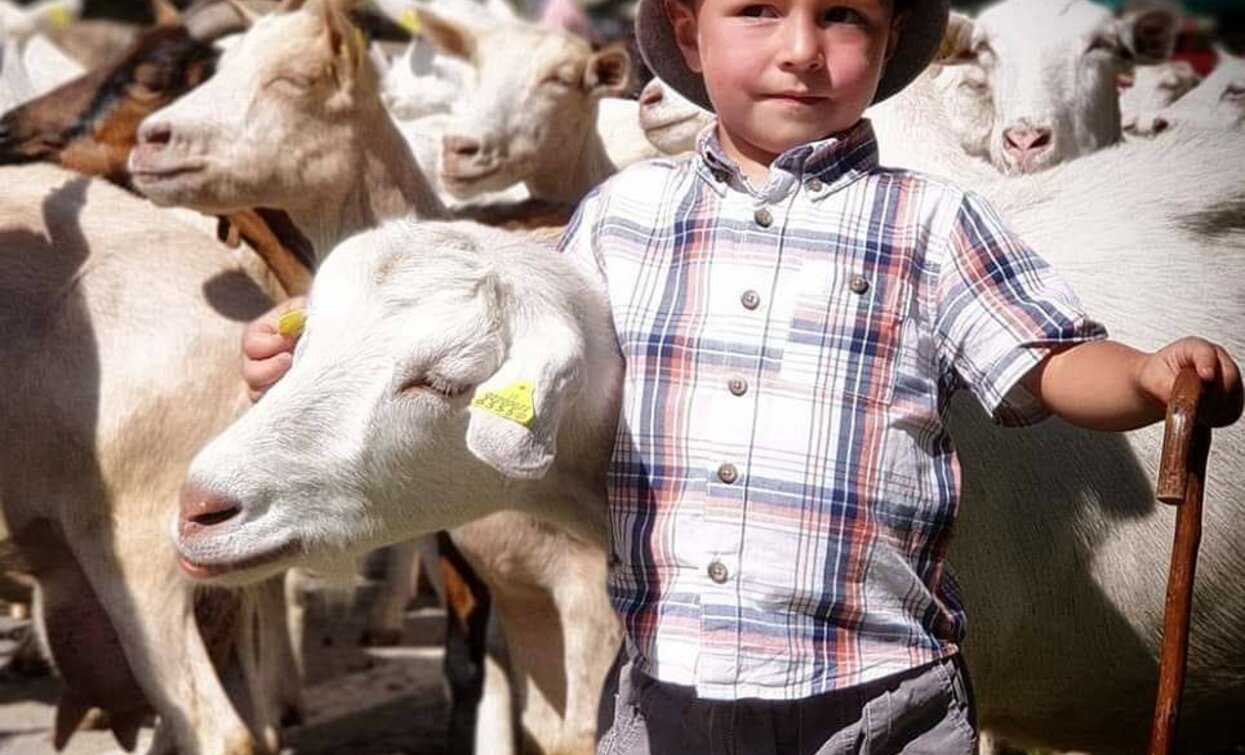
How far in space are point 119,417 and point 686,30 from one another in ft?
6.41

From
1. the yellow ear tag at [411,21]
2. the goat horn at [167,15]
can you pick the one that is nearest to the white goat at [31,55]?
the goat horn at [167,15]

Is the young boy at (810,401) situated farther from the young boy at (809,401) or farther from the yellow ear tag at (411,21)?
the yellow ear tag at (411,21)

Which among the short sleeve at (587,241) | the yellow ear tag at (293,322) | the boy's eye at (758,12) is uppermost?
the boy's eye at (758,12)

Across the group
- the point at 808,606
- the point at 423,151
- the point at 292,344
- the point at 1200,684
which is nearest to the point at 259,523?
the point at 292,344

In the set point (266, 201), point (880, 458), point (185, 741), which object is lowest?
point (185, 741)

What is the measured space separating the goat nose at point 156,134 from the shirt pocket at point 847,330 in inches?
100

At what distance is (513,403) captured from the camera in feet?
7.16

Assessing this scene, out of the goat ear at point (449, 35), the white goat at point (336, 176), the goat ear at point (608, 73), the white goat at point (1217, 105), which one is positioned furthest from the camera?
the goat ear at point (449, 35)

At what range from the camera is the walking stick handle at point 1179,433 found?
2.02 m

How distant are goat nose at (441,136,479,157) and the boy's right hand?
2.90 metres

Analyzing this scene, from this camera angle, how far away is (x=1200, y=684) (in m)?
3.19

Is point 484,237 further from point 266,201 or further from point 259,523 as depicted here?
point 266,201

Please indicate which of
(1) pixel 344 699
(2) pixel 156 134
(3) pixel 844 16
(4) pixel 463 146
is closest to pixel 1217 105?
(4) pixel 463 146

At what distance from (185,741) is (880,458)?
2.35 m
